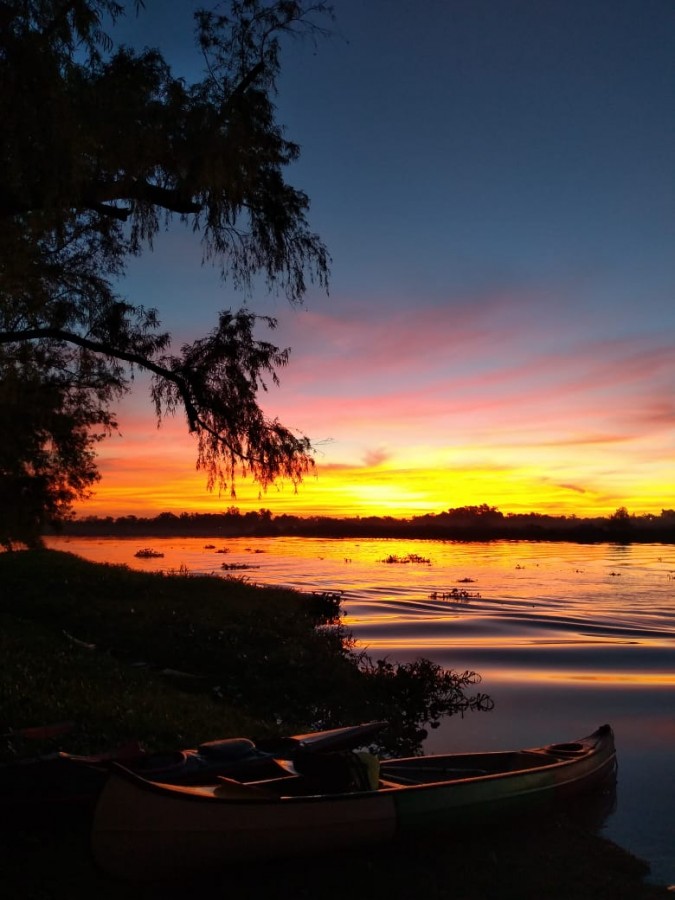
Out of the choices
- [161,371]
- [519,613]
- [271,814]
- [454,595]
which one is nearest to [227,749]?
[271,814]

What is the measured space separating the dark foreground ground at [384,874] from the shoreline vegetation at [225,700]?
0.02 meters

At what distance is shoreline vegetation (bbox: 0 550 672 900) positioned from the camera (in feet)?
20.1

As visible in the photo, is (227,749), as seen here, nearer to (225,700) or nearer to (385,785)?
(385,785)

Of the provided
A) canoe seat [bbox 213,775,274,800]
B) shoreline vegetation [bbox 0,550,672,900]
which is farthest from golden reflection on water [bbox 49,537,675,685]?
canoe seat [bbox 213,775,274,800]

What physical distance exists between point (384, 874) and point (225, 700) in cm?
667

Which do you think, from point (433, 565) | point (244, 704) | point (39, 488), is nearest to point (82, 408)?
point (39, 488)

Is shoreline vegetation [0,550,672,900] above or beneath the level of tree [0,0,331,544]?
beneath

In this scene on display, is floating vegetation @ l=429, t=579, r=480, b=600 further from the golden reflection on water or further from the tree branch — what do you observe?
the tree branch

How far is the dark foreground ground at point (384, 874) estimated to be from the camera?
19.1 feet

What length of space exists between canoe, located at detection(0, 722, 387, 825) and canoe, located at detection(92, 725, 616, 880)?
18.2 inches

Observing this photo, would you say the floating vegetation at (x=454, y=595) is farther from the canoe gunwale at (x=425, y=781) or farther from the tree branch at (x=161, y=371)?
the canoe gunwale at (x=425, y=781)

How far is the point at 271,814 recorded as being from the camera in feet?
19.2

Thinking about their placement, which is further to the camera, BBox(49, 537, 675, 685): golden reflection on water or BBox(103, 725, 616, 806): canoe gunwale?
BBox(49, 537, 675, 685): golden reflection on water

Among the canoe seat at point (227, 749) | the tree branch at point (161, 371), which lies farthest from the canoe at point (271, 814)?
the tree branch at point (161, 371)
